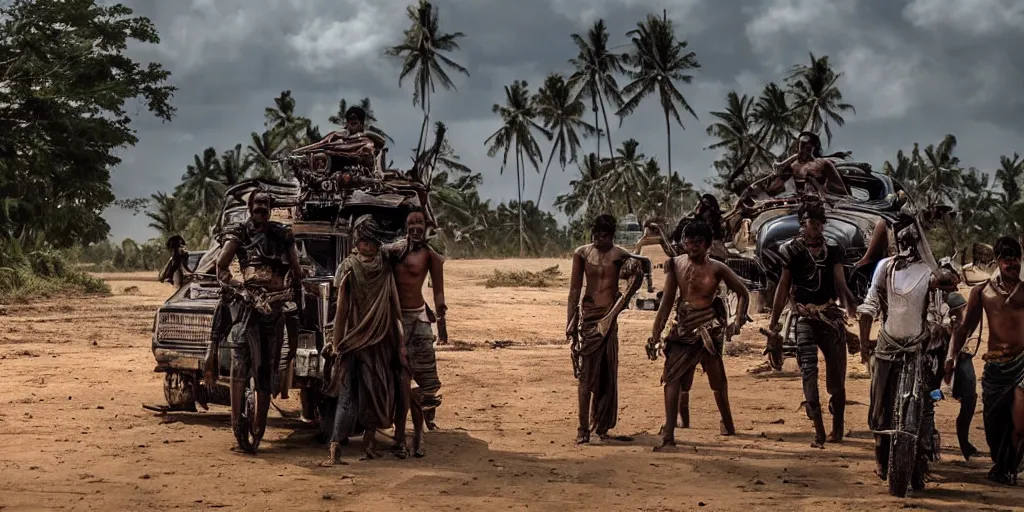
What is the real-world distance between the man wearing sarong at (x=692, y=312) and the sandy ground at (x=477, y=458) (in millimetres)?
558

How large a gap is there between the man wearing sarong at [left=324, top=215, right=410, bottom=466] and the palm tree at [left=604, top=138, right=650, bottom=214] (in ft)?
188

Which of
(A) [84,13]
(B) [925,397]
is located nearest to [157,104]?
(A) [84,13]

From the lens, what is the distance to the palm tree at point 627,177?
68125 millimetres

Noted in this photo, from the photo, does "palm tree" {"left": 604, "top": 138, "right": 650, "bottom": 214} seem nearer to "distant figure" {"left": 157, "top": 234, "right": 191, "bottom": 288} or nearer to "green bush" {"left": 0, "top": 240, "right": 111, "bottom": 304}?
"green bush" {"left": 0, "top": 240, "right": 111, "bottom": 304}

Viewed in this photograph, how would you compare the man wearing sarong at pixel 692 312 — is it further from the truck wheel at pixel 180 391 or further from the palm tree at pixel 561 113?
the palm tree at pixel 561 113

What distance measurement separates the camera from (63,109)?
35094mm

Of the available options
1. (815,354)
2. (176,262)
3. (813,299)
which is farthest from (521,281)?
(813,299)

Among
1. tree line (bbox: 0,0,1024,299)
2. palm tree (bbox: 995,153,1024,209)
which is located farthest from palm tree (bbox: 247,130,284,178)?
palm tree (bbox: 995,153,1024,209)

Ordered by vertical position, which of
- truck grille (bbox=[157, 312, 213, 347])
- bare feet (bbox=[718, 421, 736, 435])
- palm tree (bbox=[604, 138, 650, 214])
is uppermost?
palm tree (bbox=[604, 138, 650, 214])

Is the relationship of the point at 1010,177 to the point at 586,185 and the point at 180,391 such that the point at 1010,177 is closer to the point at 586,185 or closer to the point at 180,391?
the point at 586,185

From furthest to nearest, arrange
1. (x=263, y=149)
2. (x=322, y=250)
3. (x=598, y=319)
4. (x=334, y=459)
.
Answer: (x=263, y=149) → (x=322, y=250) → (x=598, y=319) → (x=334, y=459)

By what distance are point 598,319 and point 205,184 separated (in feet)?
219

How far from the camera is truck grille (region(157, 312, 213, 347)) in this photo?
1027cm

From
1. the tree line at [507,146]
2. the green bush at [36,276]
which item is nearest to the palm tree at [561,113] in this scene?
the tree line at [507,146]
